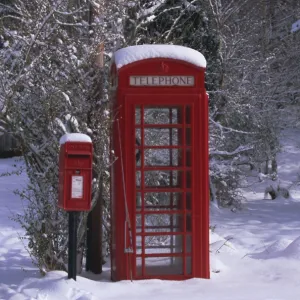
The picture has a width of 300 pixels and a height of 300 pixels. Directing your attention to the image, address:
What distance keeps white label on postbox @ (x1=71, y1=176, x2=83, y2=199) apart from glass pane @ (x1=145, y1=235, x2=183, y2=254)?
1102mm

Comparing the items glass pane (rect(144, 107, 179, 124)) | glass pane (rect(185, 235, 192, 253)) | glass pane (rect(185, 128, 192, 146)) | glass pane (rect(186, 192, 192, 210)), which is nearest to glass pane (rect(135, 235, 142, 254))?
glass pane (rect(185, 235, 192, 253))

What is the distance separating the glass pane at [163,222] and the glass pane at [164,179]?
1.05 ft

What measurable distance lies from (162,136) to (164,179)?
1.49ft

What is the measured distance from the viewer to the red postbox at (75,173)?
5762 mm

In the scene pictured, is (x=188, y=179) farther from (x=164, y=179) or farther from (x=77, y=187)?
(x=77, y=187)

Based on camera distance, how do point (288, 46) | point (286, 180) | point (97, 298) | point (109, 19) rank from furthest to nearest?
point (286, 180) < point (288, 46) < point (109, 19) < point (97, 298)

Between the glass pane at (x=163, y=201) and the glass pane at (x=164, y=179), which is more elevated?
the glass pane at (x=164, y=179)

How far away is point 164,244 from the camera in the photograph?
22.1 feet

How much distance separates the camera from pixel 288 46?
A: 22.5m

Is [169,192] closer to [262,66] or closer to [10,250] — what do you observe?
[10,250]

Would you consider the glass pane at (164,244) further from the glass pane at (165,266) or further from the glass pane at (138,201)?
the glass pane at (138,201)

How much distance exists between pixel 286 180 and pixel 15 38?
1907 centimetres

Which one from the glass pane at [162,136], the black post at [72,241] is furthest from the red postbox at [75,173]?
the glass pane at [162,136]

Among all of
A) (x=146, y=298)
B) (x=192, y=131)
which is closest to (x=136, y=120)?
(x=192, y=131)
